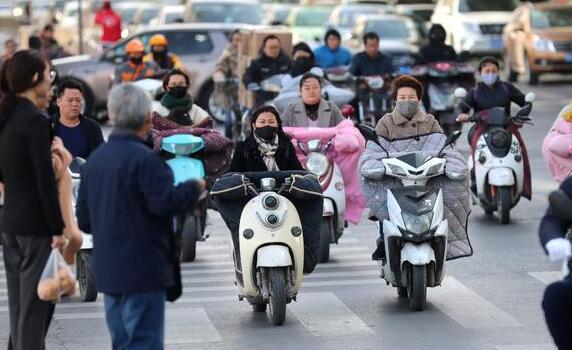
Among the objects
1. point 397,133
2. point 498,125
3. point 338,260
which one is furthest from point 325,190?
point 498,125

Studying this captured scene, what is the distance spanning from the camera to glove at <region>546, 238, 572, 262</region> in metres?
7.99

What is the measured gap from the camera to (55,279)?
8883mm

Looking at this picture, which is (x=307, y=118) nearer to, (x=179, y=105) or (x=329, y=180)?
(x=329, y=180)

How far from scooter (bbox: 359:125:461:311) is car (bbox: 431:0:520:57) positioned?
2799 centimetres

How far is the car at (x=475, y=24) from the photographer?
40969 mm

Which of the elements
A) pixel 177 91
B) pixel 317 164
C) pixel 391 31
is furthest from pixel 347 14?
pixel 317 164

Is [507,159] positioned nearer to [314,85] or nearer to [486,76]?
[486,76]

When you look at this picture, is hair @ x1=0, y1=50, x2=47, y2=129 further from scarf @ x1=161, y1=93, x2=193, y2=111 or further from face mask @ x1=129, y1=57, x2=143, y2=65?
face mask @ x1=129, y1=57, x2=143, y2=65

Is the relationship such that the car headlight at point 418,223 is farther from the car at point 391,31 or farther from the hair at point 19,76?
the car at point 391,31

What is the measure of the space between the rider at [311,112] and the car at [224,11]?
20537mm

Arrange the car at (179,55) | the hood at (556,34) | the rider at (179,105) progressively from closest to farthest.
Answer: the rider at (179,105) < the car at (179,55) < the hood at (556,34)

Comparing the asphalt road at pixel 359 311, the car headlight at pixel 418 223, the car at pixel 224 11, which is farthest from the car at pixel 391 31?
the car headlight at pixel 418 223

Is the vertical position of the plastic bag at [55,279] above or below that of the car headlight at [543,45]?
above

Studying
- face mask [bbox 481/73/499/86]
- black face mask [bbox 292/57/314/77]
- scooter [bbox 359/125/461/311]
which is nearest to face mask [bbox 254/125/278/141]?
scooter [bbox 359/125/461/311]
